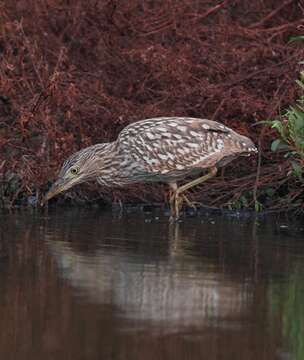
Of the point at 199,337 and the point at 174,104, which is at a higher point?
the point at 174,104

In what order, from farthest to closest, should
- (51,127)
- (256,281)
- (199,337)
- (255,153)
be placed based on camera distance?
(51,127)
(255,153)
(256,281)
(199,337)

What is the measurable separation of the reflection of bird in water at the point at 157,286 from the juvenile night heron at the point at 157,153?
210 centimetres

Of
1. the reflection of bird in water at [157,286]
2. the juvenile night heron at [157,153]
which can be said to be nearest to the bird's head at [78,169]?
the juvenile night heron at [157,153]

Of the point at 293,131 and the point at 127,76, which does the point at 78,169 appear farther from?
the point at 293,131

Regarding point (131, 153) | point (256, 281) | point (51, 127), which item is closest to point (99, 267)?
point (256, 281)

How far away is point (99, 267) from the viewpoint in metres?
9.84

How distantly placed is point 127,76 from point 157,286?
5928 millimetres

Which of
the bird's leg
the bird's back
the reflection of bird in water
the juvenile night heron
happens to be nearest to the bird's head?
the juvenile night heron

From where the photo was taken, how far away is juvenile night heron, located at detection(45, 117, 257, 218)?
42.2 feet

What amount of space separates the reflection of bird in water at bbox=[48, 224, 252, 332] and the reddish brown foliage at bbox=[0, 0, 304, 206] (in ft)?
10.5

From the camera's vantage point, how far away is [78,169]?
42.7 feet

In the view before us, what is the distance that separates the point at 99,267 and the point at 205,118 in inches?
184

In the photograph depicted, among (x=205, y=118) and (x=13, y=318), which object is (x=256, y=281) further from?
(x=205, y=118)

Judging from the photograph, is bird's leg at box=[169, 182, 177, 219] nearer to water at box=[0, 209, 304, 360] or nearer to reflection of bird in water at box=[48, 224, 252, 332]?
water at box=[0, 209, 304, 360]
